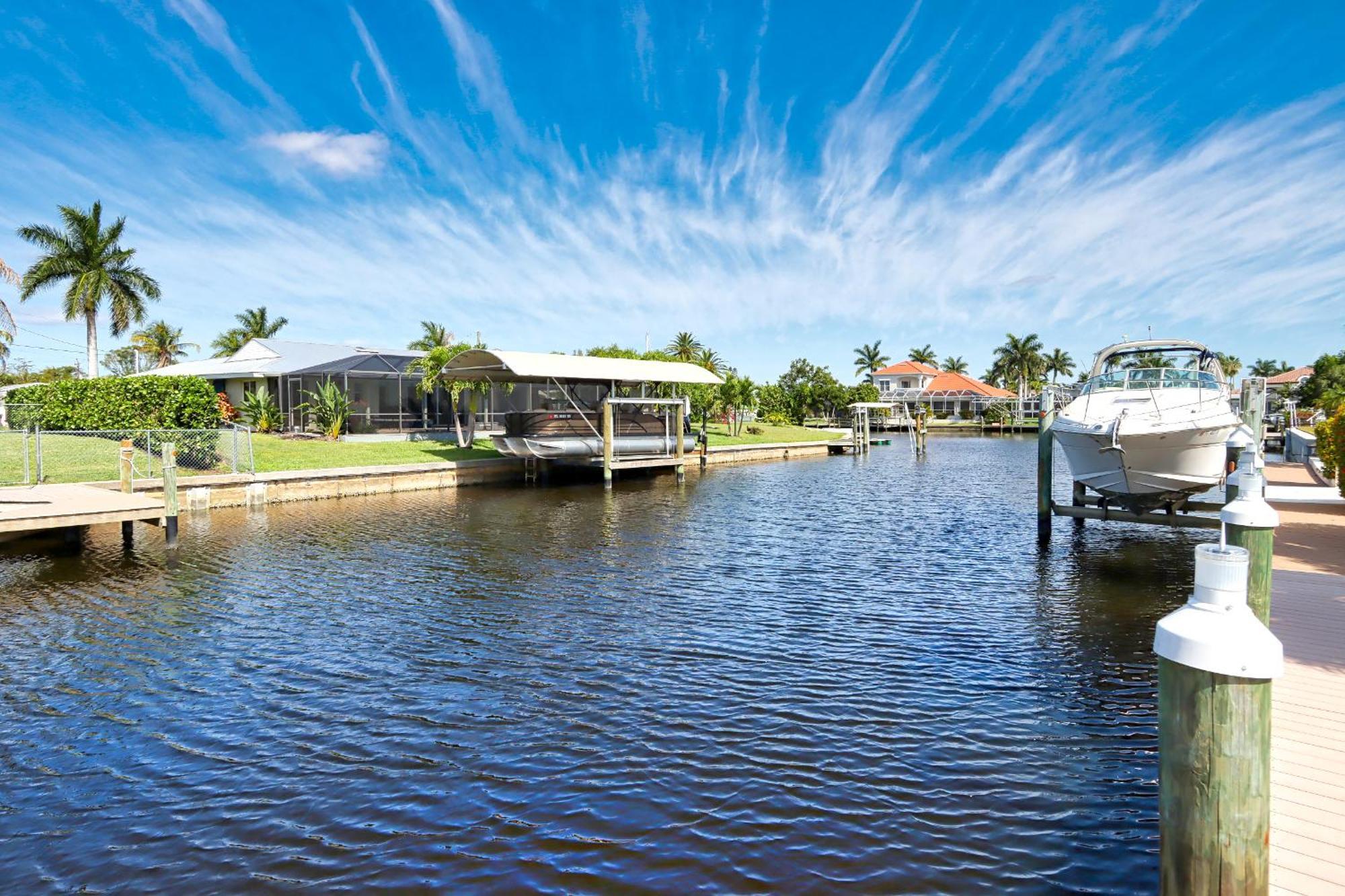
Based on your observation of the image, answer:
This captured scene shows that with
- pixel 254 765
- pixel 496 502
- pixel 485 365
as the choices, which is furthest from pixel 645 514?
pixel 254 765

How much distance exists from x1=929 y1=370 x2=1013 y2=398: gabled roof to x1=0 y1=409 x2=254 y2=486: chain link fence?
79.4 m

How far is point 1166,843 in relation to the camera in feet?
9.64

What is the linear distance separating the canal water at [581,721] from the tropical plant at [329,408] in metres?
17.3

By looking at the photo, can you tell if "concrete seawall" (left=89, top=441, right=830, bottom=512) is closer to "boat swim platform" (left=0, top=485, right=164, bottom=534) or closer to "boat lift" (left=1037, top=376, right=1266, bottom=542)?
"boat swim platform" (left=0, top=485, right=164, bottom=534)

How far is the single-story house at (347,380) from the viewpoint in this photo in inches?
1276

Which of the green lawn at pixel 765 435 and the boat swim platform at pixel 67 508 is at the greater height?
the green lawn at pixel 765 435

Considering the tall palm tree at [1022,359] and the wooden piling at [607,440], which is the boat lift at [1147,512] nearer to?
the wooden piling at [607,440]

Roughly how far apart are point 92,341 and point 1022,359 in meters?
92.5

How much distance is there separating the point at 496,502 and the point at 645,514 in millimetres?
4699

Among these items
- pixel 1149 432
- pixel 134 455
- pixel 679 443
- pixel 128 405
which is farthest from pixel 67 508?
pixel 679 443

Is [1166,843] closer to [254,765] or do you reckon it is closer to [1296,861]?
[1296,861]

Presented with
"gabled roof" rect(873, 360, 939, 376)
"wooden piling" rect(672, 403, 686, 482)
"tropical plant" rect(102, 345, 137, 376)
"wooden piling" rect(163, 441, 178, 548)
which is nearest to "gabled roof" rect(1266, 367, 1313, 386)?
"gabled roof" rect(873, 360, 939, 376)

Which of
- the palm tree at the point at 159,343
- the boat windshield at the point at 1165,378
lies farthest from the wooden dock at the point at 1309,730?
the palm tree at the point at 159,343

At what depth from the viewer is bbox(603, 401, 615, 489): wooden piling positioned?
25.7m
